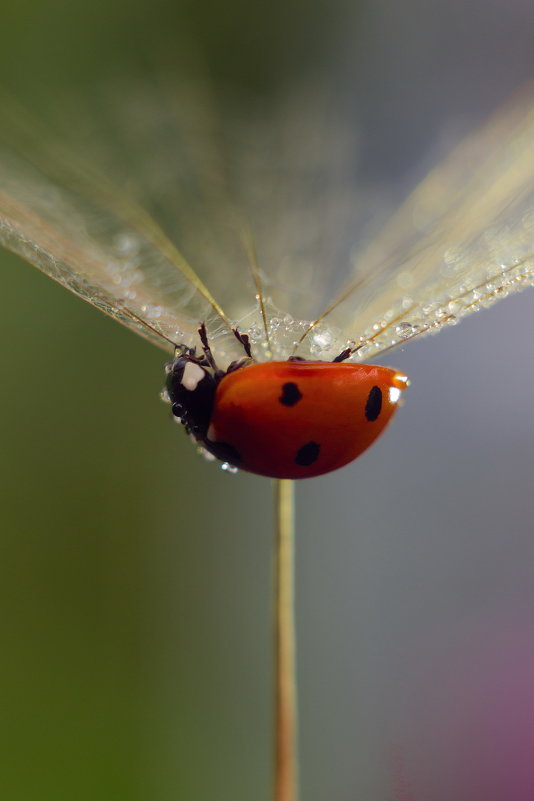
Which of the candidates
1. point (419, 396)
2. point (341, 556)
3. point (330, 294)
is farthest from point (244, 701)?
point (330, 294)

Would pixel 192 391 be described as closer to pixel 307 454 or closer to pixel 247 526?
pixel 307 454

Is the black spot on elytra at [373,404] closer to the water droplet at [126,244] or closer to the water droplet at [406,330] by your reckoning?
the water droplet at [406,330]

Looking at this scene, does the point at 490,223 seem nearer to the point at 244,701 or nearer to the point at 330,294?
the point at 330,294

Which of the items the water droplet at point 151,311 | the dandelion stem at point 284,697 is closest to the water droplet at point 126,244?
the water droplet at point 151,311

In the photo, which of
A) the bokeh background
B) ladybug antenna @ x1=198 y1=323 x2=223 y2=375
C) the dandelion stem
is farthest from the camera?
the bokeh background

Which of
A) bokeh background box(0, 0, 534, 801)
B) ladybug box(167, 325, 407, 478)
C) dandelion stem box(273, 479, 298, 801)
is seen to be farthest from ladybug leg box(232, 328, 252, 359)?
bokeh background box(0, 0, 534, 801)

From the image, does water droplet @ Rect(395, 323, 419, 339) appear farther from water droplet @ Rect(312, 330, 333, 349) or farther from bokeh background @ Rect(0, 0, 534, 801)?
bokeh background @ Rect(0, 0, 534, 801)

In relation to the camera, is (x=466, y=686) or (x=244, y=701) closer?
(x=466, y=686)
